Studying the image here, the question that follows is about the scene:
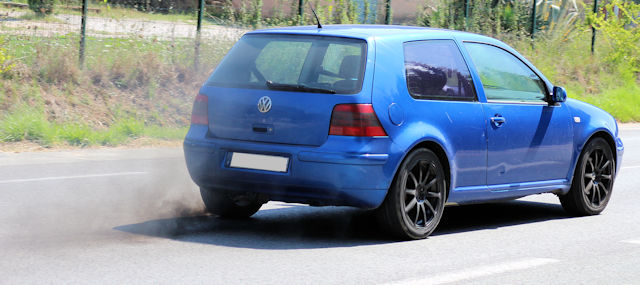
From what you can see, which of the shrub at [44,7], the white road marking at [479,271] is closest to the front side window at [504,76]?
the white road marking at [479,271]

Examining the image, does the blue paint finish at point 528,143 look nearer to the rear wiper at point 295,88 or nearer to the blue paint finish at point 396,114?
the blue paint finish at point 396,114

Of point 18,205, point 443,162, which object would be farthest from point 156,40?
point 443,162

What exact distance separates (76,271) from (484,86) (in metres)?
3.72

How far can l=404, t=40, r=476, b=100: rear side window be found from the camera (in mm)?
7434

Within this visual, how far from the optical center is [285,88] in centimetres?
718

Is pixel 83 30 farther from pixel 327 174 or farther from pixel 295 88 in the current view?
pixel 327 174

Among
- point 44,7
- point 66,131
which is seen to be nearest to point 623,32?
point 44,7

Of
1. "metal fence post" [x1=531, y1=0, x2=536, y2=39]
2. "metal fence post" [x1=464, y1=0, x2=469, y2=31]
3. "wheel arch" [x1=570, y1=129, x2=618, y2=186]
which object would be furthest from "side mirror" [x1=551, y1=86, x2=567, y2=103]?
"metal fence post" [x1=531, y1=0, x2=536, y2=39]

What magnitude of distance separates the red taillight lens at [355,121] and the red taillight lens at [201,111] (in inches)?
42.5

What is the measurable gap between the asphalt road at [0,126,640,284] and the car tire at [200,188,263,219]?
0.13m

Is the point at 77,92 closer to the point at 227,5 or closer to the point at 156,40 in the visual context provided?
the point at 156,40

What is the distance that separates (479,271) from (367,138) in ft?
4.08

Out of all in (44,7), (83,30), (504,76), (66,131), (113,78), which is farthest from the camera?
(83,30)

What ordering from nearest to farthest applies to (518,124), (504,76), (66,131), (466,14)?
(518,124), (504,76), (66,131), (466,14)
